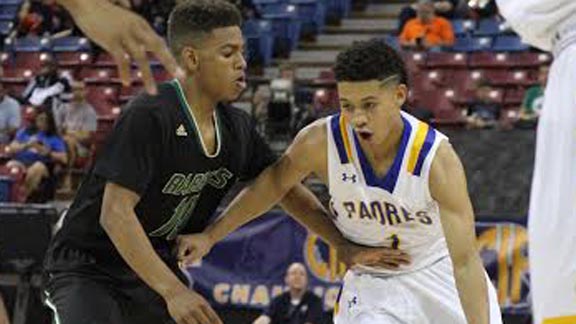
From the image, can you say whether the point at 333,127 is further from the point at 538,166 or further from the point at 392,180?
the point at 538,166

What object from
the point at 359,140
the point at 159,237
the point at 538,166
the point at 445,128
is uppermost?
the point at 538,166

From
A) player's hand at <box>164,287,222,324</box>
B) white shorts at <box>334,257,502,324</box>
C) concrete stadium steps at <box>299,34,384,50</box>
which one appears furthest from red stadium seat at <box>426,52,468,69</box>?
player's hand at <box>164,287,222,324</box>

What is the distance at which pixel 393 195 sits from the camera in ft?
16.5

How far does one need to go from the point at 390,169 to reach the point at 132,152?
39.7 inches

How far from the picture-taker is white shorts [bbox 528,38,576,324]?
2.68 m

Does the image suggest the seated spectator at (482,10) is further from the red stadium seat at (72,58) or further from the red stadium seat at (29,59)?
the red stadium seat at (29,59)

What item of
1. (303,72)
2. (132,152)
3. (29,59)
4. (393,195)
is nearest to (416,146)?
(393,195)

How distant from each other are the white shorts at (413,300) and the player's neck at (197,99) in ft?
3.18

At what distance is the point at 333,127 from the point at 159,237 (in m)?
0.81

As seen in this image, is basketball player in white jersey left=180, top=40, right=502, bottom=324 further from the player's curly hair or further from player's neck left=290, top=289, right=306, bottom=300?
player's neck left=290, top=289, right=306, bottom=300

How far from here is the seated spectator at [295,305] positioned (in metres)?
10.6

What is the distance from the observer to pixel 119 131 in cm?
476

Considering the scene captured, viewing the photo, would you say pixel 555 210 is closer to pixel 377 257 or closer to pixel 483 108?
pixel 377 257

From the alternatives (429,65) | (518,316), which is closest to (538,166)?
(518,316)
